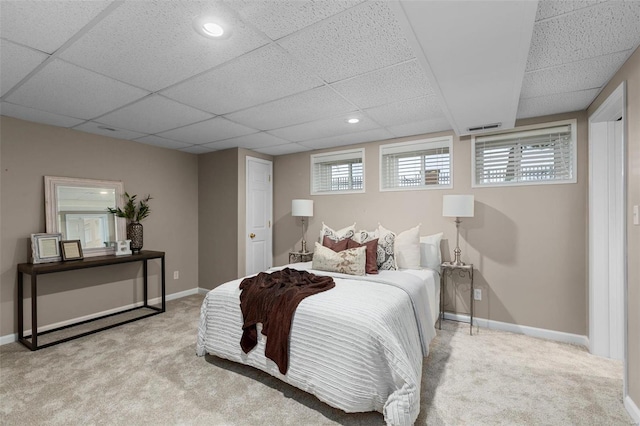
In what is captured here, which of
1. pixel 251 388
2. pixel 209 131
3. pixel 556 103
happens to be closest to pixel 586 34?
pixel 556 103

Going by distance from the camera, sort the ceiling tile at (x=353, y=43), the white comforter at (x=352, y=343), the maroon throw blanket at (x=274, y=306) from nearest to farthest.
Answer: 1. the ceiling tile at (x=353, y=43)
2. the white comforter at (x=352, y=343)
3. the maroon throw blanket at (x=274, y=306)

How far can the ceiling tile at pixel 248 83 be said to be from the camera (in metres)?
2.07

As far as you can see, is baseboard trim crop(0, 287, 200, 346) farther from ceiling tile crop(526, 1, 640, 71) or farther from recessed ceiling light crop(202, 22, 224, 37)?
ceiling tile crop(526, 1, 640, 71)

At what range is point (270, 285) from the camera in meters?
2.60

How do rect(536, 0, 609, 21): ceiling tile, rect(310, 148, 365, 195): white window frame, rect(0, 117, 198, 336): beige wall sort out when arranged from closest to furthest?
1. rect(536, 0, 609, 21): ceiling tile
2. rect(0, 117, 198, 336): beige wall
3. rect(310, 148, 365, 195): white window frame

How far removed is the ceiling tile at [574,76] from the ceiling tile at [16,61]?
343 centimetres

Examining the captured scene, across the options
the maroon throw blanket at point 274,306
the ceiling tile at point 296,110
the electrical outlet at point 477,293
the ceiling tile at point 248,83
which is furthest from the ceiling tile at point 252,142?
the electrical outlet at point 477,293

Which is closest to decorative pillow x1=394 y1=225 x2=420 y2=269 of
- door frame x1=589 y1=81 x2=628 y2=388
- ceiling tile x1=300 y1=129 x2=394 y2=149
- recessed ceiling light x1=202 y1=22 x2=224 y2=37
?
ceiling tile x1=300 y1=129 x2=394 y2=149

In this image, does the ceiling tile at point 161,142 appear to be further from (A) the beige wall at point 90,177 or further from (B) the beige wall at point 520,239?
(B) the beige wall at point 520,239

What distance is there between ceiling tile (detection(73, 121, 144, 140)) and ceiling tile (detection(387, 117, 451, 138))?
10.6ft

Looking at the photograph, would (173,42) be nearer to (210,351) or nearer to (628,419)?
(210,351)

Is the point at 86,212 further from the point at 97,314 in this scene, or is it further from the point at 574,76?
the point at 574,76

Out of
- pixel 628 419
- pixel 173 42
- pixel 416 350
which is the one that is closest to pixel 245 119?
pixel 173 42

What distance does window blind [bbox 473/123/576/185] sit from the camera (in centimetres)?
323
